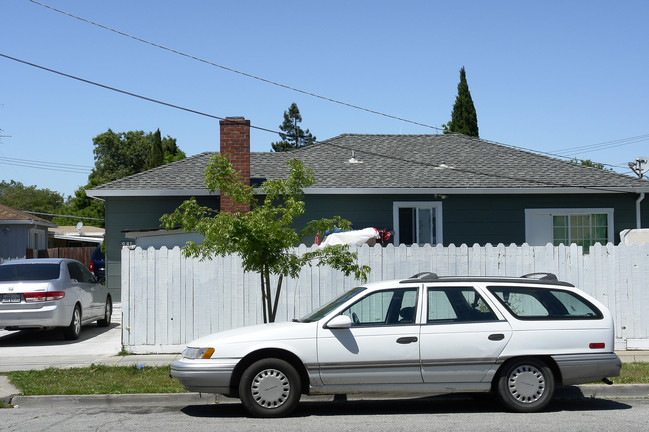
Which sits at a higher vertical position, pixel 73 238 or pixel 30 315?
pixel 73 238

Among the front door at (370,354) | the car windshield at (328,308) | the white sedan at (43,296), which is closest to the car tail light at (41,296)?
the white sedan at (43,296)

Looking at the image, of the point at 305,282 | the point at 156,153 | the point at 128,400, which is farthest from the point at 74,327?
the point at 156,153

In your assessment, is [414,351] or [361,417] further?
[361,417]

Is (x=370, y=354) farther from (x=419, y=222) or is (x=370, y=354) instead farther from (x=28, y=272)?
(x=419, y=222)

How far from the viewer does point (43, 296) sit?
1328cm

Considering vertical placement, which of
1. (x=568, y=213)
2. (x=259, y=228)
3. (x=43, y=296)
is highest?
(x=568, y=213)

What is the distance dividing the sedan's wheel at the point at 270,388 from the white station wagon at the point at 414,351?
0.01m

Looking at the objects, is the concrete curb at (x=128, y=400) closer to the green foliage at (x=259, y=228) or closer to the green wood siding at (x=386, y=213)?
the green foliage at (x=259, y=228)

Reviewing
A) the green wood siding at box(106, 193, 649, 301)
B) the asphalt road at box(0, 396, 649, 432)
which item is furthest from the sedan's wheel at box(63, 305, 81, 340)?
the asphalt road at box(0, 396, 649, 432)

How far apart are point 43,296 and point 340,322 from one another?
7.53 m

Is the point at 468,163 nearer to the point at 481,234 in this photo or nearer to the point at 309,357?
the point at 481,234

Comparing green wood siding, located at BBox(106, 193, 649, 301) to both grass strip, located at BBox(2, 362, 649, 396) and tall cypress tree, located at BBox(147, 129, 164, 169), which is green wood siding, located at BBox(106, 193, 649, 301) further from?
tall cypress tree, located at BBox(147, 129, 164, 169)

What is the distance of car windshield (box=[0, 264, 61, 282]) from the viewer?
44.5 feet

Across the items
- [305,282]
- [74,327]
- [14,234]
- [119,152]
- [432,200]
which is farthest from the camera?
[119,152]
